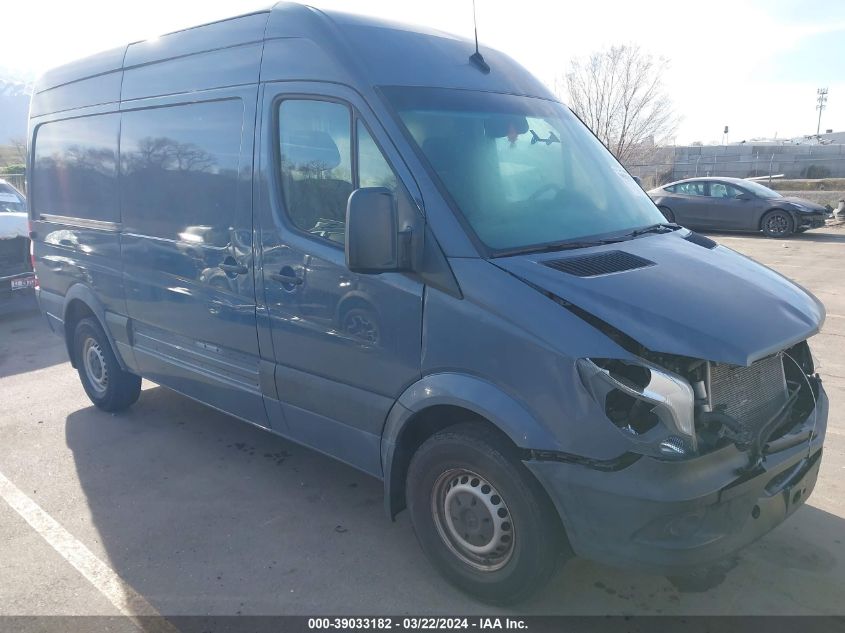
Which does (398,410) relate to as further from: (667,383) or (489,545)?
(667,383)

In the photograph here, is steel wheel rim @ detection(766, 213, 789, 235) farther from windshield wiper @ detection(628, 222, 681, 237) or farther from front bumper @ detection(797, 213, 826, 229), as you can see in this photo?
windshield wiper @ detection(628, 222, 681, 237)

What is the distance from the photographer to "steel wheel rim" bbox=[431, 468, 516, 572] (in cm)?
294

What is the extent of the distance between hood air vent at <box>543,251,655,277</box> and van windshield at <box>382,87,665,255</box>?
20 cm

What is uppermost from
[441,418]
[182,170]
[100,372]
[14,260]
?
[182,170]

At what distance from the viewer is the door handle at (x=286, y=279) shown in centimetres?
348

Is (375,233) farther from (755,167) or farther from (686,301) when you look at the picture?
(755,167)

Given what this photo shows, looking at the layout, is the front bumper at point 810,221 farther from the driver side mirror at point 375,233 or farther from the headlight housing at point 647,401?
the driver side mirror at point 375,233

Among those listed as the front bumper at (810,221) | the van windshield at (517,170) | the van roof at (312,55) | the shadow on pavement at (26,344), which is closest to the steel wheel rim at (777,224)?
the front bumper at (810,221)

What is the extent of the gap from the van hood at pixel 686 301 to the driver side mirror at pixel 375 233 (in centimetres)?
42

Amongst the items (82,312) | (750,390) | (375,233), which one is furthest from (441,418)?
(82,312)

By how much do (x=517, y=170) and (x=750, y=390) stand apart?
1.49 metres

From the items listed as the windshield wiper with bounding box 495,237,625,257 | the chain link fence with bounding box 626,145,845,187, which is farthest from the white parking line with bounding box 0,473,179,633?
the chain link fence with bounding box 626,145,845,187

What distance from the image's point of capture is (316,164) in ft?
11.3

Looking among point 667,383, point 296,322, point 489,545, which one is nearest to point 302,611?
point 489,545
